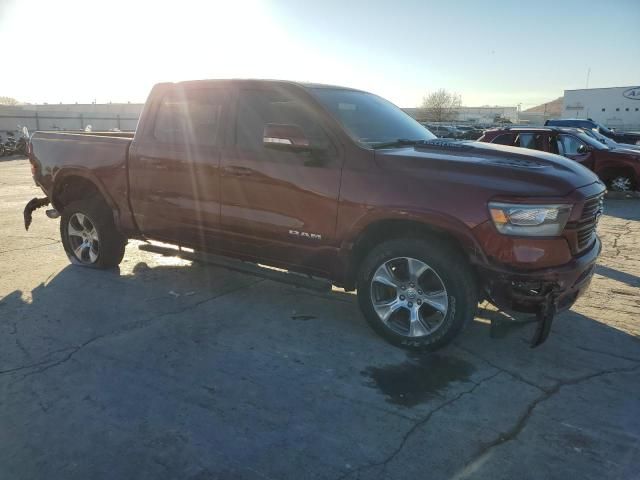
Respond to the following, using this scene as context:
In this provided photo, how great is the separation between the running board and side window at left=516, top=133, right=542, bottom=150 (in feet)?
28.9

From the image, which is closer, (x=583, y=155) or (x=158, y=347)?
(x=158, y=347)

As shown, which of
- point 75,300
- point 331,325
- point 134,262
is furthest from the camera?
point 134,262

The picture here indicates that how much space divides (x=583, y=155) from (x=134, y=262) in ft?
34.3

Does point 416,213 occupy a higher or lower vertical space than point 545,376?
higher

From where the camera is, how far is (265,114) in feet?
14.5

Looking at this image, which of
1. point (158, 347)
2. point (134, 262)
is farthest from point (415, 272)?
point (134, 262)

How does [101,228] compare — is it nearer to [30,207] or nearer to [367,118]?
[30,207]

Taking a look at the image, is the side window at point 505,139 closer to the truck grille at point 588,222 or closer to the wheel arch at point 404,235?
the truck grille at point 588,222

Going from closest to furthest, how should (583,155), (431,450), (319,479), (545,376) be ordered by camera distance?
(319,479)
(431,450)
(545,376)
(583,155)

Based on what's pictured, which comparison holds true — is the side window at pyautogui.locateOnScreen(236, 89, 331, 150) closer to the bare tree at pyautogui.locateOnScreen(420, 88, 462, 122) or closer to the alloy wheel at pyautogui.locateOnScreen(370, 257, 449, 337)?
the alloy wheel at pyautogui.locateOnScreen(370, 257, 449, 337)

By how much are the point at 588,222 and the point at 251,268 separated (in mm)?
2739

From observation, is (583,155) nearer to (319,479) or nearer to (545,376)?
(545,376)

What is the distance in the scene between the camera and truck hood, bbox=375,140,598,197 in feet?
11.0

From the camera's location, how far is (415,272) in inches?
149
